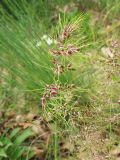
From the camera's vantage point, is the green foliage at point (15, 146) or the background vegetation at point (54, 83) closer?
the background vegetation at point (54, 83)

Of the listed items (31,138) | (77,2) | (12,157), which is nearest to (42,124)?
(31,138)

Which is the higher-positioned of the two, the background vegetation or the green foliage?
the background vegetation

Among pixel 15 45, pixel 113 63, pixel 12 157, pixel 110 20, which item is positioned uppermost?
pixel 110 20

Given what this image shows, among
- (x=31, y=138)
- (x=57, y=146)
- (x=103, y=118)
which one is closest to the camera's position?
(x=103, y=118)

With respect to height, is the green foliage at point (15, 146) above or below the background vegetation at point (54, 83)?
below

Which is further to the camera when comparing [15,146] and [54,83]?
[15,146]

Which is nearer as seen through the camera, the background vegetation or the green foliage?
the background vegetation

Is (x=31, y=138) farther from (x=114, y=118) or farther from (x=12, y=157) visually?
(x=114, y=118)

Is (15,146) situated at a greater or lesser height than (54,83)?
lesser
